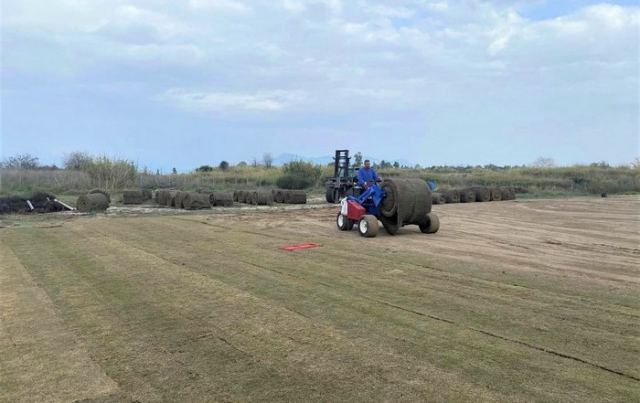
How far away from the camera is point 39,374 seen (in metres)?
4.23

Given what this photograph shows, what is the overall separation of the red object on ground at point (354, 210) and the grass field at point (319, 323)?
2.26 m

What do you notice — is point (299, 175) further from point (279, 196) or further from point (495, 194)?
point (495, 194)

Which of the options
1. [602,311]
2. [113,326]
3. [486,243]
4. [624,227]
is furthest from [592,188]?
[113,326]

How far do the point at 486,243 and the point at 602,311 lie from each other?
5.53 meters

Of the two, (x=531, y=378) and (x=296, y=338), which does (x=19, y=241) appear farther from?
(x=531, y=378)

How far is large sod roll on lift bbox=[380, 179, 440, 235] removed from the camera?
12375mm

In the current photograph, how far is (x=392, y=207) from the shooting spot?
1252cm

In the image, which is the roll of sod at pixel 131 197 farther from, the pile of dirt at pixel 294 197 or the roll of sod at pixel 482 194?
the roll of sod at pixel 482 194

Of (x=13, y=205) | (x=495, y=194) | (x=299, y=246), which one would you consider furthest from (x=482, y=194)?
(x=13, y=205)

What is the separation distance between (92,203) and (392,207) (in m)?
12.0

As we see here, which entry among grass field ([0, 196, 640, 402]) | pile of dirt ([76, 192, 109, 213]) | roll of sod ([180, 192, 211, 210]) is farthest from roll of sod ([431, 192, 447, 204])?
grass field ([0, 196, 640, 402])

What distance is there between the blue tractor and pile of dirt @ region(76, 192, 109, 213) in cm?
1054

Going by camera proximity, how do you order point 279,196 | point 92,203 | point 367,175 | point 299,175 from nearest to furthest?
point 367,175
point 92,203
point 279,196
point 299,175

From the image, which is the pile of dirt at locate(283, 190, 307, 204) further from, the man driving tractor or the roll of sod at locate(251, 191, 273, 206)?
the man driving tractor
